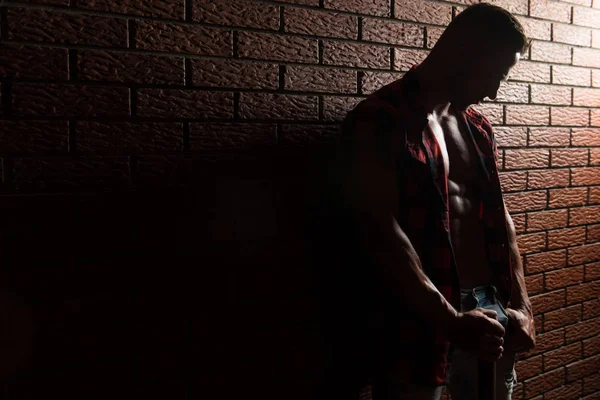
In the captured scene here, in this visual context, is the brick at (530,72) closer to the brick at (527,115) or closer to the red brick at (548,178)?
the brick at (527,115)

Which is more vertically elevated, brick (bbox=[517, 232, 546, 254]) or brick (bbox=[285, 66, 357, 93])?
brick (bbox=[285, 66, 357, 93])

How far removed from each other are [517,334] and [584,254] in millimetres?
1507

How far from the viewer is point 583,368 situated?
11.7ft

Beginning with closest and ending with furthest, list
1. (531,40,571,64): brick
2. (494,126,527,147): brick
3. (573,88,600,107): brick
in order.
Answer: (494,126,527,147): brick
(531,40,571,64): brick
(573,88,600,107): brick

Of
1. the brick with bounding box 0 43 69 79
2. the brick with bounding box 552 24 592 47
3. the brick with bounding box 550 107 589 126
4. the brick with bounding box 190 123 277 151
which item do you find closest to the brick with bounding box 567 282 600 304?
the brick with bounding box 550 107 589 126

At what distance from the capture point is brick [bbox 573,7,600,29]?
3.26 meters

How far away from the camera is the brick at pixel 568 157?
3.25 meters

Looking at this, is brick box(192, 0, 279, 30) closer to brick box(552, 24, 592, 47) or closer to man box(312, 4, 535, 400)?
man box(312, 4, 535, 400)

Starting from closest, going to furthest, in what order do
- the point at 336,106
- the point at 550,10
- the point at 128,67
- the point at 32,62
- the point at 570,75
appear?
1. the point at 32,62
2. the point at 128,67
3. the point at 336,106
4. the point at 550,10
5. the point at 570,75

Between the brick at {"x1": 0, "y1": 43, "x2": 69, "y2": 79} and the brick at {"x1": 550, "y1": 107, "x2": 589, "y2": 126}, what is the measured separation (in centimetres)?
271

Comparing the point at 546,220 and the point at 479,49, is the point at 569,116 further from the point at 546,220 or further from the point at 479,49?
the point at 479,49

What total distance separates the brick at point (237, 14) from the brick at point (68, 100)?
441 millimetres

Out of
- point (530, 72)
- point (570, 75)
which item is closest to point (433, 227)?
point (530, 72)

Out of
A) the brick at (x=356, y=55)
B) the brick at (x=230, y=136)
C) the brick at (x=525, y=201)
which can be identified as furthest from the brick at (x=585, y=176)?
the brick at (x=230, y=136)
